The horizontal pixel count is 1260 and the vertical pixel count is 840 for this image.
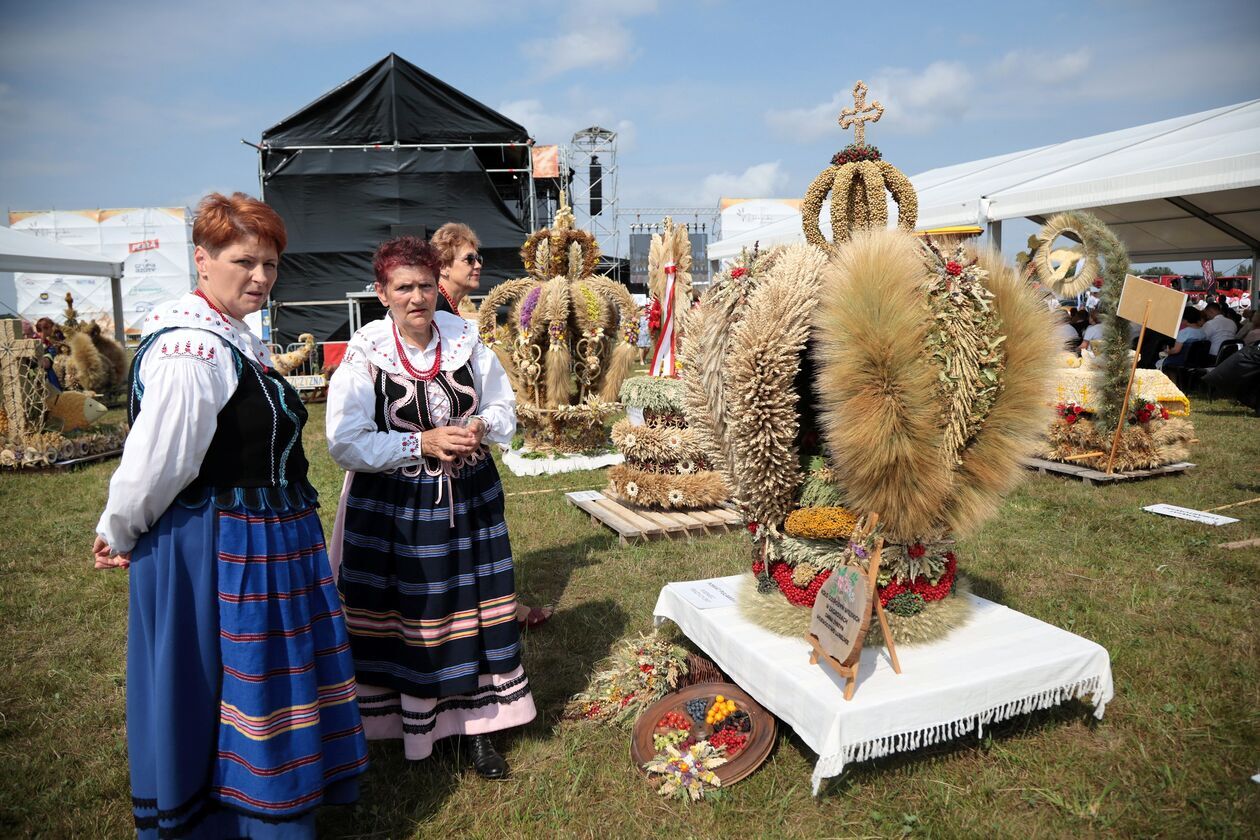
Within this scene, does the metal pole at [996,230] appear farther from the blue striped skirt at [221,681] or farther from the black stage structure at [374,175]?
the blue striped skirt at [221,681]

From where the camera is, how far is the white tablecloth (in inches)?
85.1

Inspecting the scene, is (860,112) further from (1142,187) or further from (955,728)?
(1142,187)

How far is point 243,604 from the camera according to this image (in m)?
1.88

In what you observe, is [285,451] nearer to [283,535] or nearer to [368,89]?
[283,535]

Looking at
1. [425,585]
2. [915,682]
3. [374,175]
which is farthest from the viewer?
[374,175]

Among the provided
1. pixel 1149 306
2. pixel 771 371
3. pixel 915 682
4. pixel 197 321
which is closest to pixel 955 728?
pixel 915 682

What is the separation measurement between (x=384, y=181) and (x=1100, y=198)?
41.4 feet

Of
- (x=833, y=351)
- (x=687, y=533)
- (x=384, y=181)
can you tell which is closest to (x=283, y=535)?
(x=833, y=351)

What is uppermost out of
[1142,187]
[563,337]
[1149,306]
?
[1142,187]

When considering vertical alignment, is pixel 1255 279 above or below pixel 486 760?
above

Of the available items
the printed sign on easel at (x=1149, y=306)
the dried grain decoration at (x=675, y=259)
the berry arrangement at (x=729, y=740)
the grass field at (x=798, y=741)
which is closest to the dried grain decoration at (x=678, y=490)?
the grass field at (x=798, y=741)

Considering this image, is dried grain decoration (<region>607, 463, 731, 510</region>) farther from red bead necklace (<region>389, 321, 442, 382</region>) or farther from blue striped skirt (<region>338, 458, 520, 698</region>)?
red bead necklace (<region>389, 321, 442, 382</region>)

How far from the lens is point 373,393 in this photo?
247 cm

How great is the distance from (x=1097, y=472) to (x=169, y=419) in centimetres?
692
